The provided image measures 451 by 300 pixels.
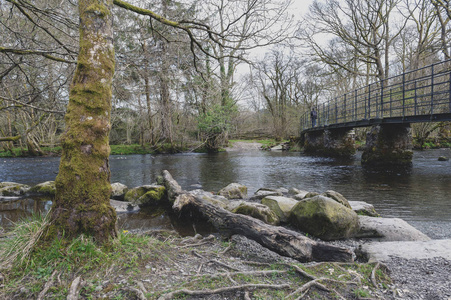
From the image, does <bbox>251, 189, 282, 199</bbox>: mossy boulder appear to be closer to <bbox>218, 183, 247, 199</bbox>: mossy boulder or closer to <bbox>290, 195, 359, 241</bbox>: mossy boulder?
<bbox>218, 183, 247, 199</bbox>: mossy boulder

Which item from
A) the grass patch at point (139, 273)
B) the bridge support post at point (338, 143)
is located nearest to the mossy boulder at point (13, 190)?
the grass patch at point (139, 273)

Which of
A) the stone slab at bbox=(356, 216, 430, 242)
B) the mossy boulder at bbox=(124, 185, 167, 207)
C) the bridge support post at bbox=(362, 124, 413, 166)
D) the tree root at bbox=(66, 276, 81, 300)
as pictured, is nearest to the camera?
the tree root at bbox=(66, 276, 81, 300)

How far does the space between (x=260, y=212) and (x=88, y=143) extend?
3.19 m

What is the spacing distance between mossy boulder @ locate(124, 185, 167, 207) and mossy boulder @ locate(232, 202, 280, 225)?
2763 millimetres

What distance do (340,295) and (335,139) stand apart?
63.5 feet

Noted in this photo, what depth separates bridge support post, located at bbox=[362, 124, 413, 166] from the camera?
1299 centimetres

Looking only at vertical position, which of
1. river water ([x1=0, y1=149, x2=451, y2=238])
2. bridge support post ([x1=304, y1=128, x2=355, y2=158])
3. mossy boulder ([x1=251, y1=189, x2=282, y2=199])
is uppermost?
bridge support post ([x1=304, y1=128, x2=355, y2=158])

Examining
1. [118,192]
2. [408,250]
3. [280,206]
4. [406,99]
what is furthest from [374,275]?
[406,99]

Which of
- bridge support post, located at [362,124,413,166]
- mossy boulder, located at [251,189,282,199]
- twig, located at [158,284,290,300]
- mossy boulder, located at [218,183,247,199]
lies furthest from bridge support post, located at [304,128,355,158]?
twig, located at [158,284,290,300]

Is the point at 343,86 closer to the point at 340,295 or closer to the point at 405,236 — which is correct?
the point at 405,236

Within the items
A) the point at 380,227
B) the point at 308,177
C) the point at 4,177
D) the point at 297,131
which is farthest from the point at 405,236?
the point at 297,131

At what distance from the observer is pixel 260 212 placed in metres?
4.84

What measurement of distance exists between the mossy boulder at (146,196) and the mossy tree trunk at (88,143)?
413cm

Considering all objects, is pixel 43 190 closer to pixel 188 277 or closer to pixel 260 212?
pixel 260 212
